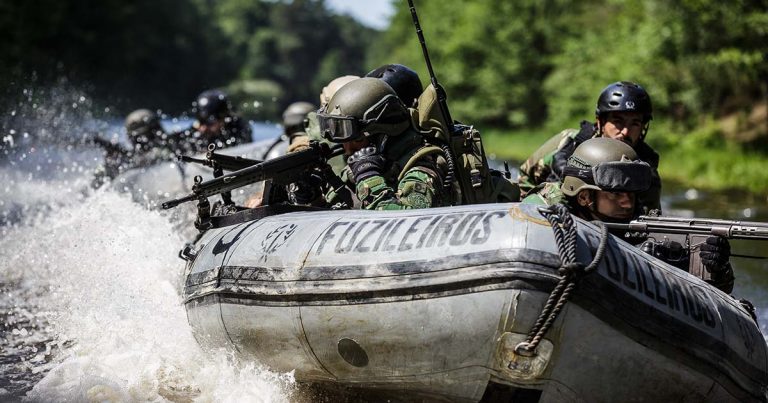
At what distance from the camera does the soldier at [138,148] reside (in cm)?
1226

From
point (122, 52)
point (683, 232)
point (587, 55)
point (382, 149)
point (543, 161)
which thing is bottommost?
point (683, 232)

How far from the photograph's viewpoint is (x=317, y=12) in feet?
538

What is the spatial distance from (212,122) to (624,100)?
601cm

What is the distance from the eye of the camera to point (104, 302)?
766 cm

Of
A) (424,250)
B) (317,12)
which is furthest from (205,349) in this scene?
(317,12)

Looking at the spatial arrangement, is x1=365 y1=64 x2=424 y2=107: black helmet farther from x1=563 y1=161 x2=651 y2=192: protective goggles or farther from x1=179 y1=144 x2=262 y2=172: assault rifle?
x1=563 y1=161 x2=651 y2=192: protective goggles

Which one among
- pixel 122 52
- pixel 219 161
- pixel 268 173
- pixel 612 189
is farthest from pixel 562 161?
pixel 122 52

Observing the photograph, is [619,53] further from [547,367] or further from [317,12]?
[317,12]

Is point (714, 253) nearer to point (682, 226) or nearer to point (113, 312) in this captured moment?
point (682, 226)

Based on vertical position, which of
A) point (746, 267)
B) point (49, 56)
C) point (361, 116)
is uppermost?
point (49, 56)

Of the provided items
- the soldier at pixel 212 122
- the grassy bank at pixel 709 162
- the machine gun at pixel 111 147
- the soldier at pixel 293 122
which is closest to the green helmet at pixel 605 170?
the soldier at pixel 293 122

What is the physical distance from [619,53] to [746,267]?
18.8 metres

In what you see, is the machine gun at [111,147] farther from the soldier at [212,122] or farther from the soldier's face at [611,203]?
the soldier's face at [611,203]

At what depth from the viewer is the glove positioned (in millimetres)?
5307
